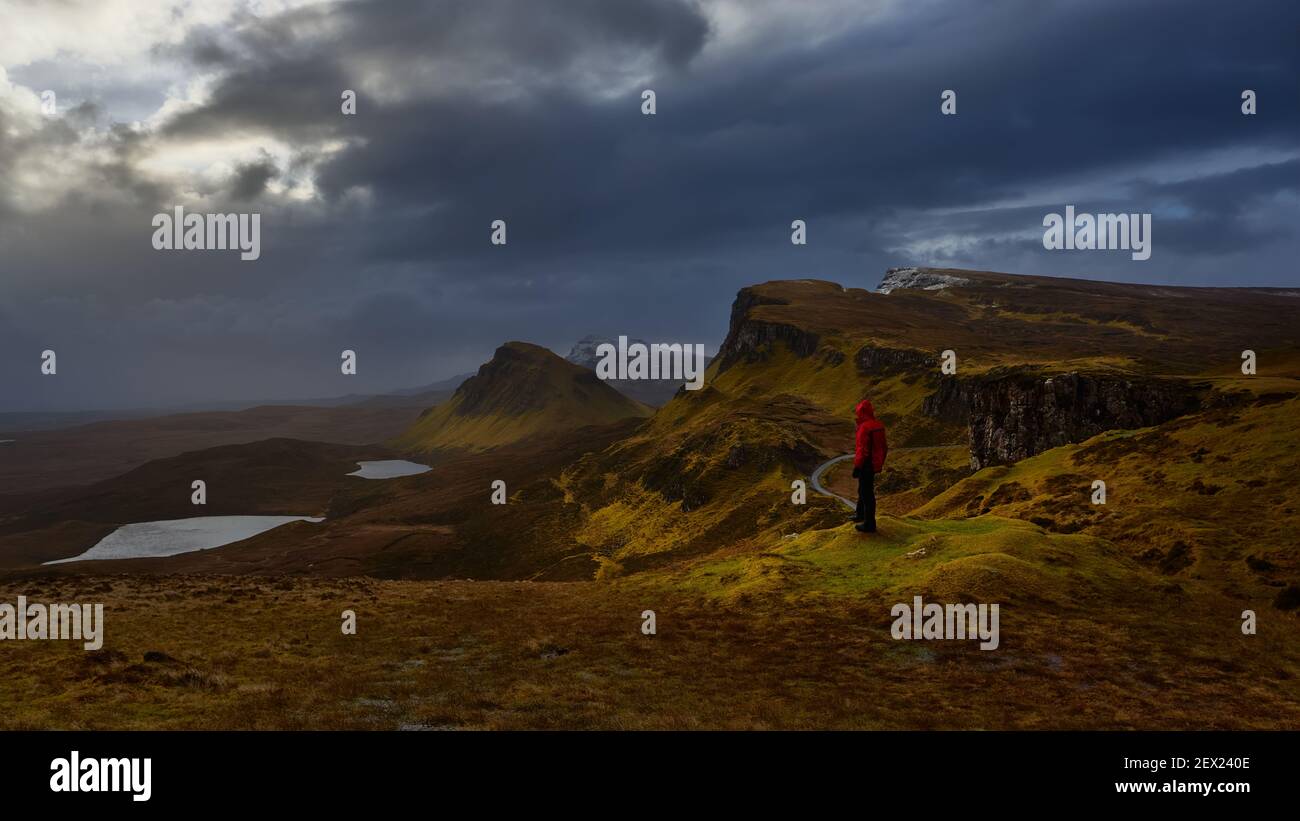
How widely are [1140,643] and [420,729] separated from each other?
26291 mm

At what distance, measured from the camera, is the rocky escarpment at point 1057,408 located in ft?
226

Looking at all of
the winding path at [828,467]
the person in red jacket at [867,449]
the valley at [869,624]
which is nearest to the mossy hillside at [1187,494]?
the valley at [869,624]

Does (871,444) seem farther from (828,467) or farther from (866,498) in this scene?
(828,467)

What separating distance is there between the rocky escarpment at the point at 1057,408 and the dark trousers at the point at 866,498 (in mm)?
47637

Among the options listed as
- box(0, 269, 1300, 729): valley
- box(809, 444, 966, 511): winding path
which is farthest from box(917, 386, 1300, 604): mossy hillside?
box(809, 444, 966, 511): winding path

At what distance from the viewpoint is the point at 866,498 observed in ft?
128

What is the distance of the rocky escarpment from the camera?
6881 cm

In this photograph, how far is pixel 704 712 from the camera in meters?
17.4

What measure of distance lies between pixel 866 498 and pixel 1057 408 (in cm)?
5315

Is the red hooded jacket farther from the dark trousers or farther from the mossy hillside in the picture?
the mossy hillside

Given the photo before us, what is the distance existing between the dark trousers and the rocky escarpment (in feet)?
156

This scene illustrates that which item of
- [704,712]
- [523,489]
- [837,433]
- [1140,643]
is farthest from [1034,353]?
[704,712]
